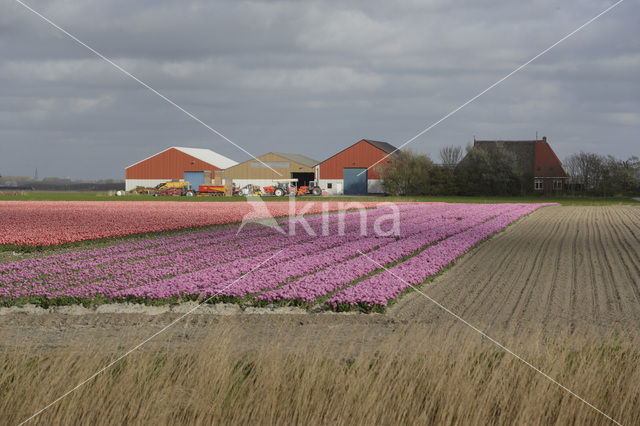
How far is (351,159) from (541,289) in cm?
7744

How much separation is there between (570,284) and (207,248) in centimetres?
1131

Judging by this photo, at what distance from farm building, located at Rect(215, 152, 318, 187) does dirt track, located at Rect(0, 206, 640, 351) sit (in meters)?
79.0

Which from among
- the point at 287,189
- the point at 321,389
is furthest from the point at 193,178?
the point at 321,389

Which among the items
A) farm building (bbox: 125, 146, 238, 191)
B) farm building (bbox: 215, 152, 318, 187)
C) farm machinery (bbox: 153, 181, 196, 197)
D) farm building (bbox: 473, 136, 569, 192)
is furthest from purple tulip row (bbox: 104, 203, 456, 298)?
farm building (bbox: 125, 146, 238, 191)

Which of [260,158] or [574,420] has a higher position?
[260,158]

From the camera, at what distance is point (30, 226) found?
26859 mm

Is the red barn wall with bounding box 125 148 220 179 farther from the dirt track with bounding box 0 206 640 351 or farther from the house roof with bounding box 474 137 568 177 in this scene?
the dirt track with bounding box 0 206 640 351

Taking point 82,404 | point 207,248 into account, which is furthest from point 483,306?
point 207,248

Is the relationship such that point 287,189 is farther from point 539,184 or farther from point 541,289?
point 541,289

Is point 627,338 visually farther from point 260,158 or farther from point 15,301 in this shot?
point 260,158

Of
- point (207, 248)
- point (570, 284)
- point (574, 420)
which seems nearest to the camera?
point (574, 420)

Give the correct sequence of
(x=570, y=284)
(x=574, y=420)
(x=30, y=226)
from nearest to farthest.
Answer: (x=574, y=420) < (x=570, y=284) < (x=30, y=226)

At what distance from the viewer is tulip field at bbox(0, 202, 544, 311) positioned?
41.9 ft

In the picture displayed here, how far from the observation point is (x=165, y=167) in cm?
9869
